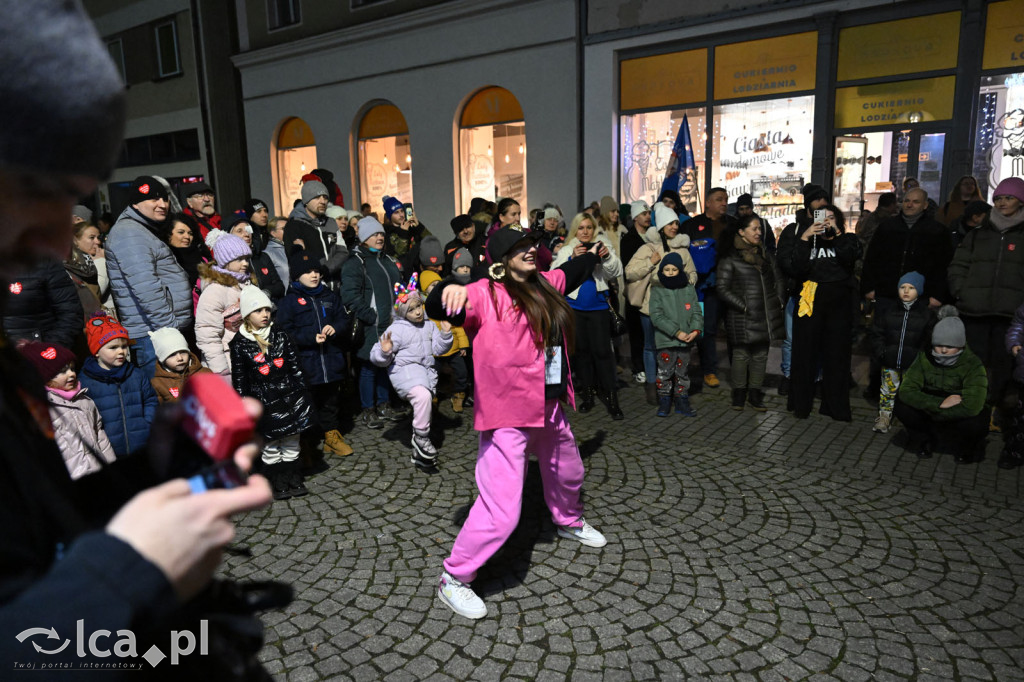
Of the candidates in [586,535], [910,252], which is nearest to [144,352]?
[586,535]

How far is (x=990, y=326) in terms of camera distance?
679 centimetres

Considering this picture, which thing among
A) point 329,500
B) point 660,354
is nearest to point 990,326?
point 660,354

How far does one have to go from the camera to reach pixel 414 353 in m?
6.41

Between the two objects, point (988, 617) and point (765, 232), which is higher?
point (765, 232)

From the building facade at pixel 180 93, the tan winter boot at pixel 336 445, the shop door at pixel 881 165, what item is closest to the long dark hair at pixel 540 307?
the tan winter boot at pixel 336 445

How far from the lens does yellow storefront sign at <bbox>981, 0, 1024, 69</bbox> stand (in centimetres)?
963

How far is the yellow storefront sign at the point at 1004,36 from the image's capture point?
9.63 m

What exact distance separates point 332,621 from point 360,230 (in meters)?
4.87

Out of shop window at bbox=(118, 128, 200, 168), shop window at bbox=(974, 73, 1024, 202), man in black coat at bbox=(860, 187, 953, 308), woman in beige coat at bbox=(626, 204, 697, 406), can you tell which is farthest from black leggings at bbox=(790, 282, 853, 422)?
shop window at bbox=(118, 128, 200, 168)

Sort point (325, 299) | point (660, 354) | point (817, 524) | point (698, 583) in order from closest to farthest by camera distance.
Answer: point (698, 583), point (817, 524), point (325, 299), point (660, 354)

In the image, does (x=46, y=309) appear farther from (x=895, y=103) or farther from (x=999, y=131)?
(x=999, y=131)

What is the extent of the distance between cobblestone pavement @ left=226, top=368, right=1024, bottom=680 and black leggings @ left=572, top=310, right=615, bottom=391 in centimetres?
116

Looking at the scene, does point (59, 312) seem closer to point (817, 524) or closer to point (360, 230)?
point (360, 230)

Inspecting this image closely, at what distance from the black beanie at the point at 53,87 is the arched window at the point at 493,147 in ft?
46.8
